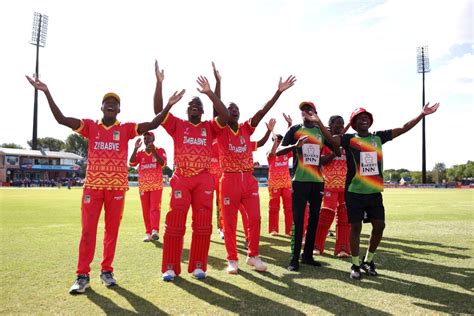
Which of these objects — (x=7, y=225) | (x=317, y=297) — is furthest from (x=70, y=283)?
(x=7, y=225)

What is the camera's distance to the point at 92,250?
5.53 m

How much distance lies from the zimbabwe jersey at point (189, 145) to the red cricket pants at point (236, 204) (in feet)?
1.81

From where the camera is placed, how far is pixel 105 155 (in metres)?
5.63

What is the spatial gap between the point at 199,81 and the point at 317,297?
11.2ft

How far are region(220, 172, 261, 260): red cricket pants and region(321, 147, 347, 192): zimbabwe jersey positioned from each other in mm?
1972

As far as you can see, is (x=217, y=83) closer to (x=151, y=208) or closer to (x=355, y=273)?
(x=355, y=273)

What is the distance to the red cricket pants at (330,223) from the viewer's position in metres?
7.59

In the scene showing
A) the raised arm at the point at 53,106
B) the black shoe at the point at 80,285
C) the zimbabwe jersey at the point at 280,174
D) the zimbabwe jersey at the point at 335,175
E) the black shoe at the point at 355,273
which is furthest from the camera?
the zimbabwe jersey at the point at 280,174

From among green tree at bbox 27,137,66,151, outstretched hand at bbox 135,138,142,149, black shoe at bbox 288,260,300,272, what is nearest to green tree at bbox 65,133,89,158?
green tree at bbox 27,137,66,151

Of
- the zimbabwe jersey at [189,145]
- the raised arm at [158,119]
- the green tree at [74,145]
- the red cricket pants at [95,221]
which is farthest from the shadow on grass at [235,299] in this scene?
the green tree at [74,145]

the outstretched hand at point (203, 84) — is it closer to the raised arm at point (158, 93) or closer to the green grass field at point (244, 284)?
the raised arm at point (158, 93)

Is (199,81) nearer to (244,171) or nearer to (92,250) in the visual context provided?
(244,171)

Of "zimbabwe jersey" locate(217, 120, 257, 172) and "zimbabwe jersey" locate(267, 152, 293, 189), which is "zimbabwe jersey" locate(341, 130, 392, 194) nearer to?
"zimbabwe jersey" locate(217, 120, 257, 172)

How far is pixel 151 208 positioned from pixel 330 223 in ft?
14.1
